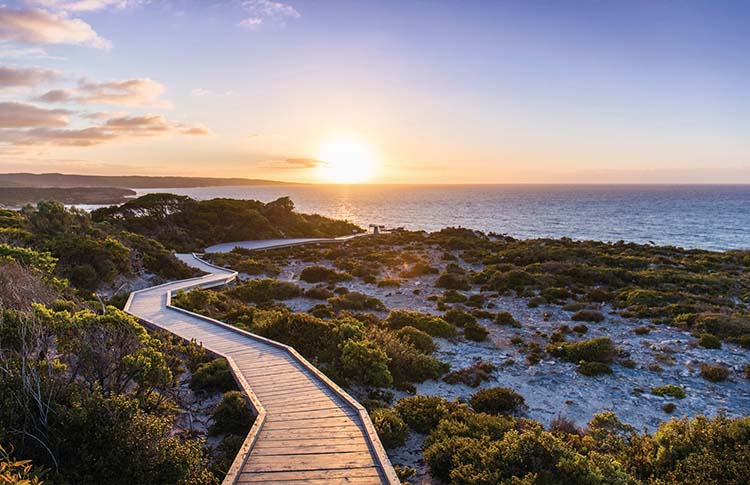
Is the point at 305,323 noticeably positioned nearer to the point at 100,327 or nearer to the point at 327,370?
the point at 327,370

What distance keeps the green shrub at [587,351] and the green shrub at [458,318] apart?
4.24 m

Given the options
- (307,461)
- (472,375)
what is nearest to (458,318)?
(472,375)

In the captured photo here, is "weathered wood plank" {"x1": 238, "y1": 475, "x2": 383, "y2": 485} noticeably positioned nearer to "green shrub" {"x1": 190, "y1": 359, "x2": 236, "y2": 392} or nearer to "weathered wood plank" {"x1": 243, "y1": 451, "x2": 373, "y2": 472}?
"weathered wood plank" {"x1": 243, "y1": 451, "x2": 373, "y2": 472}

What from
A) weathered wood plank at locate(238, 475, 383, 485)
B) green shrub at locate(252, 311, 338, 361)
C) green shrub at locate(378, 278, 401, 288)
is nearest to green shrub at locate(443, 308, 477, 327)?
green shrub at locate(252, 311, 338, 361)

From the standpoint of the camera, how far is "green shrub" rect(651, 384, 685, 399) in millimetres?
12102

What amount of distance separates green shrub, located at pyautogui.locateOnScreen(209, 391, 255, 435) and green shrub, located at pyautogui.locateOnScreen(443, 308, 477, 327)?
1203 centimetres

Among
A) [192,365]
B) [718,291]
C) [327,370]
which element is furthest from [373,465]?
[718,291]

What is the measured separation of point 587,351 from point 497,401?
19.7 ft

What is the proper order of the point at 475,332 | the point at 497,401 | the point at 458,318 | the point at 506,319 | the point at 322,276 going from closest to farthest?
A: the point at 497,401, the point at 475,332, the point at 458,318, the point at 506,319, the point at 322,276

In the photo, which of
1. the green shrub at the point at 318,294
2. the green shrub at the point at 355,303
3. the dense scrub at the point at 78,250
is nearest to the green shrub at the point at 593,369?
the green shrub at the point at 355,303

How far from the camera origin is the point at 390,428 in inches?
352

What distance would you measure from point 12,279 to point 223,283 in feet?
45.6

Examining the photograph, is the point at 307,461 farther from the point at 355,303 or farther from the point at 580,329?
the point at 580,329

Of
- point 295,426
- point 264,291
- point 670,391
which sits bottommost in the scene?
point 670,391
